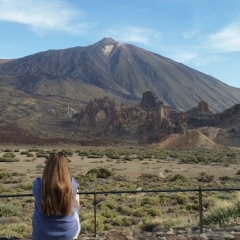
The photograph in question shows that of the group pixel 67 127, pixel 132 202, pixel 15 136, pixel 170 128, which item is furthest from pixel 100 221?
pixel 67 127

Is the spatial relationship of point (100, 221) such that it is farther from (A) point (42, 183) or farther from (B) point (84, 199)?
(A) point (42, 183)

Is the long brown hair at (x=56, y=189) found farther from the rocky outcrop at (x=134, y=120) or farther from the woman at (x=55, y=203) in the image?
the rocky outcrop at (x=134, y=120)

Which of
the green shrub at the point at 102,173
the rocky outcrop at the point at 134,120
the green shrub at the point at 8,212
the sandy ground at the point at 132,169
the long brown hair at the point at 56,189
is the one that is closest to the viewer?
the long brown hair at the point at 56,189

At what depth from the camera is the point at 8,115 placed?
148m

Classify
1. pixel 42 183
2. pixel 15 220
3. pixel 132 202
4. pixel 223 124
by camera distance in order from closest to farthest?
pixel 42 183 → pixel 15 220 → pixel 132 202 → pixel 223 124

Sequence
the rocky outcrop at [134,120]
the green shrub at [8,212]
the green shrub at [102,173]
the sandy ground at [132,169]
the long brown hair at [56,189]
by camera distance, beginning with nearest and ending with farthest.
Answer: the long brown hair at [56,189]
the green shrub at [8,212]
the green shrub at [102,173]
the sandy ground at [132,169]
the rocky outcrop at [134,120]

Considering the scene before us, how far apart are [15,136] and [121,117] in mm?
37935

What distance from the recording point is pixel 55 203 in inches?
151

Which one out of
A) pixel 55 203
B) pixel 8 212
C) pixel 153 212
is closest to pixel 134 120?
pixel 153 212

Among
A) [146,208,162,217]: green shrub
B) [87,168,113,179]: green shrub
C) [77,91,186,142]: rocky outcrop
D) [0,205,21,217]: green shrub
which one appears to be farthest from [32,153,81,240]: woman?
[77,91,186,142]: rocky outcrop

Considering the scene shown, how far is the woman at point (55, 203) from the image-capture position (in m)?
3.82

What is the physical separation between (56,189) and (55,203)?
0.16 metres

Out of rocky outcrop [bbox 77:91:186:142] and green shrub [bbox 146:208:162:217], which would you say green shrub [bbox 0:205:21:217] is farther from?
rocky outcrop [bbox 77:91:186:142]

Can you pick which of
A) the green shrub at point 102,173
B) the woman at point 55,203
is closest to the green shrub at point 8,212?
the woman at point 55,203
